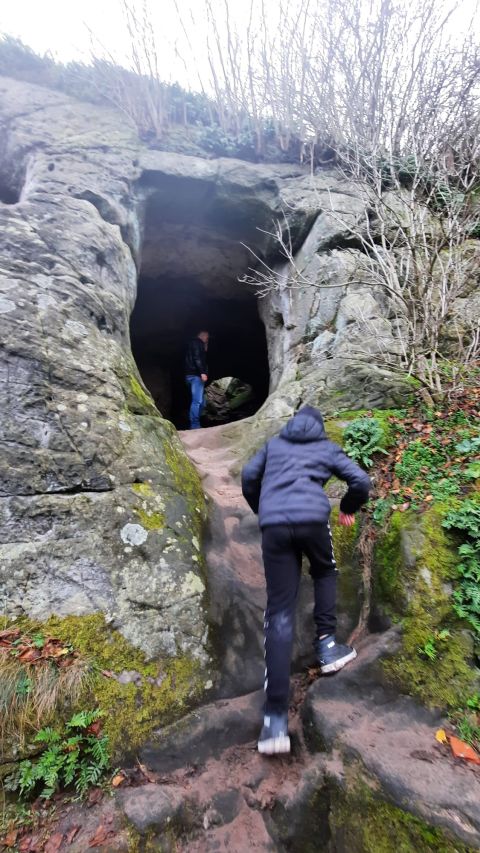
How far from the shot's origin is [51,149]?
715 centimetres

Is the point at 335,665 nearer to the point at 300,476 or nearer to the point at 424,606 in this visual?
the point at 424,606

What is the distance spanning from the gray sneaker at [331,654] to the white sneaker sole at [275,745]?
514mm

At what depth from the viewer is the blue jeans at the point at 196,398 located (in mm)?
8935

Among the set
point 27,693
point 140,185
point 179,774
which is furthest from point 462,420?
point 140,185

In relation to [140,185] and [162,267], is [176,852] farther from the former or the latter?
[162,267]

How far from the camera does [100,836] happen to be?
214 centimetres

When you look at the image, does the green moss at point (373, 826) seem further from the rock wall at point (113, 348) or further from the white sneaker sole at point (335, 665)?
the rock wall at point (113, 348)

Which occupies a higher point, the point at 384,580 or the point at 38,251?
the point at 38,251

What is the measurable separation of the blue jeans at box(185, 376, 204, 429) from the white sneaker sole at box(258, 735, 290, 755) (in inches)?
260

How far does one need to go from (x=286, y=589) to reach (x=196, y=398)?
6649 mm

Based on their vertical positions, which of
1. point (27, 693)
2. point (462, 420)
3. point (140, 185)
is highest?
point (140, 185)

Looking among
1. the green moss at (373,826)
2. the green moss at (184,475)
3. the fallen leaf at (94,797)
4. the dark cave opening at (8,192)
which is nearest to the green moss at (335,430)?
the green moss at (184,475)

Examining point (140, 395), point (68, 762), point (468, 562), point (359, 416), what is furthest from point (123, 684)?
point (359, 416)

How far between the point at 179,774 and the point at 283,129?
10785 mm
